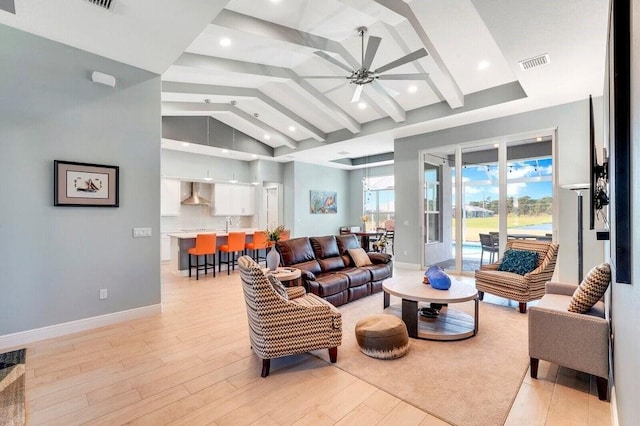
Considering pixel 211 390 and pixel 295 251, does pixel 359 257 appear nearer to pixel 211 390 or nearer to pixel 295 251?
pixel 295 251

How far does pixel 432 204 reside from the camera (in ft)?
24.4

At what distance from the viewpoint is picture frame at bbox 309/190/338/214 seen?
10.9 meters

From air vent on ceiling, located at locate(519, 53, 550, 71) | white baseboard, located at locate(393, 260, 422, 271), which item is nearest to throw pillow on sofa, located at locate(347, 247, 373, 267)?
white baseboard, located at locate(393, 260, 422, 271)

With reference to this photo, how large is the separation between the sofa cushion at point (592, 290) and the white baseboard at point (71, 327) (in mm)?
4809

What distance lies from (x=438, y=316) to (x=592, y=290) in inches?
70.3

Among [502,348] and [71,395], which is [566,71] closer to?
[502,348]

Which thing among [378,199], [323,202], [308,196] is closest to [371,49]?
[308,196]

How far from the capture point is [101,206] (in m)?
3.79

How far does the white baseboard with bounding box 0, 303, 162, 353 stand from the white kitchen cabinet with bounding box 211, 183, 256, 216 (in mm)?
5629

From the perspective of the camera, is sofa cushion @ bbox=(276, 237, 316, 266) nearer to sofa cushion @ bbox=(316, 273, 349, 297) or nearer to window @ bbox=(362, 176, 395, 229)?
sofa cushion @ bbox=(316, 273, 349, 297)

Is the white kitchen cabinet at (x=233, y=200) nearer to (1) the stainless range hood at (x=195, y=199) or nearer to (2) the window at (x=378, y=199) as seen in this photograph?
(1) the stainless range hood at (x=195, y=199)

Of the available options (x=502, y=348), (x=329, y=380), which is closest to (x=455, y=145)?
(x=502, y=348)

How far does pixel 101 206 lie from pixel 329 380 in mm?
3469

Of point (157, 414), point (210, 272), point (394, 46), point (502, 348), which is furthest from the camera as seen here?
point (210, 272)
